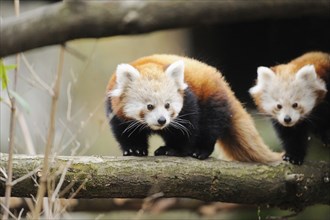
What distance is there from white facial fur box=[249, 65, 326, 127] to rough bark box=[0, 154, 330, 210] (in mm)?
352

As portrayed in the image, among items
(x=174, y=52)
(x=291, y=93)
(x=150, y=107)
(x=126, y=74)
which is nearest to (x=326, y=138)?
(x=291, y=93)

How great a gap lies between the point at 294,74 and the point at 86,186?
5.79 ft

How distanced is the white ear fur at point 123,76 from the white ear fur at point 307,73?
1.11m

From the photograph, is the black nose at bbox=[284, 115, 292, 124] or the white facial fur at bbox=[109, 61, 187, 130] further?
the black nose at bbox=[284, 115, 292, 124]

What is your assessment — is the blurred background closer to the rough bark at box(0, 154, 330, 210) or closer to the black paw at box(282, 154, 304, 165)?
the black paw at box(282, 154, 304, 165)

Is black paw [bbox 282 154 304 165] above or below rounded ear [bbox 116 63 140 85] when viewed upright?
below

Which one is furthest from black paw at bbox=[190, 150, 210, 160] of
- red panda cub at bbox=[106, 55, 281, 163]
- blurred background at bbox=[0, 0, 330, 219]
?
blurred background at bbox=[0, 0, 330, 219]

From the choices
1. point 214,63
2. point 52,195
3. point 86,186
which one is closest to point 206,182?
point 86,186

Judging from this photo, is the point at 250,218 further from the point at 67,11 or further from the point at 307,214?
the point at 67,11

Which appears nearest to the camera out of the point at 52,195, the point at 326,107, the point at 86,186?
the point at 52,195

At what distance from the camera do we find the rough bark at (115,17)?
2.01 metres

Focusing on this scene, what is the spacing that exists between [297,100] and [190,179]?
1120 mm

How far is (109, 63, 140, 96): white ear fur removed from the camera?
4086 mm

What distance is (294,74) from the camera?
14.6ft
